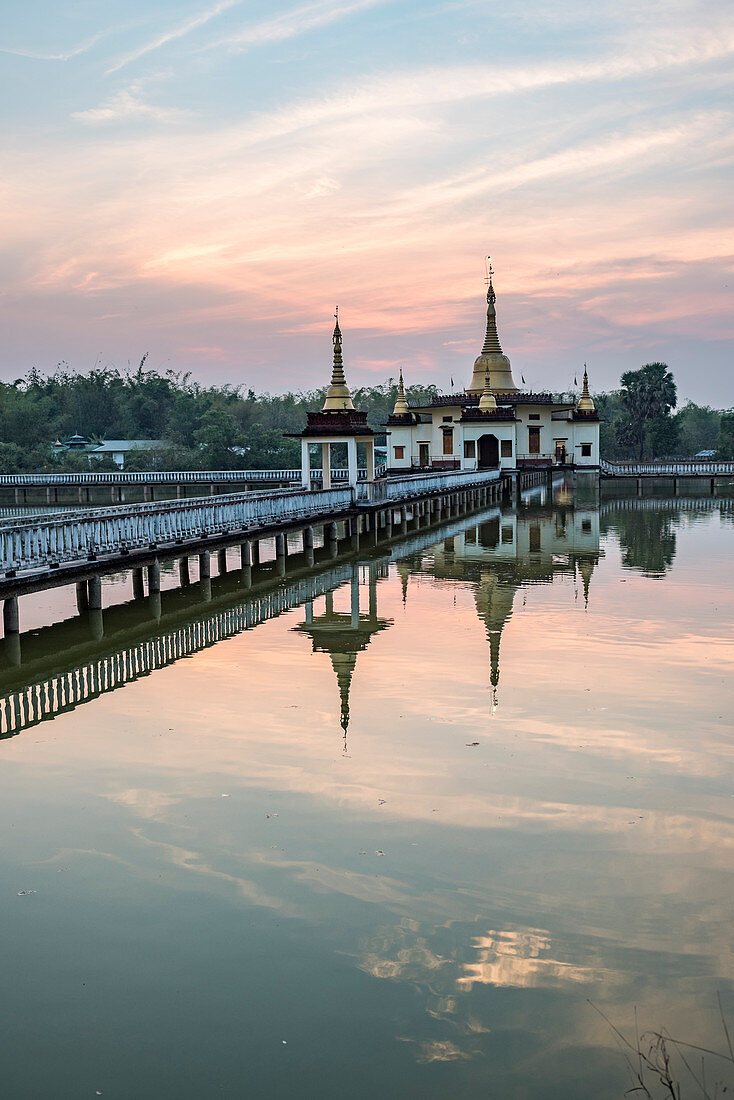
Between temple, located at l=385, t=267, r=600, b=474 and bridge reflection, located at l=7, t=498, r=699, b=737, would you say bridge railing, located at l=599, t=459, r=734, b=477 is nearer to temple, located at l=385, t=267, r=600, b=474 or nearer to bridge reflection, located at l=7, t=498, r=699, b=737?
temple, located at l=385, t=267, r=600, b=474

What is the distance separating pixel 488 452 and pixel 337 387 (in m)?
34.7

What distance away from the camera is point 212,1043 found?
21.0 feet

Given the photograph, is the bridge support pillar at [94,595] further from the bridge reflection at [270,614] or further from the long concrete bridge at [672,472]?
the long concrete bridge at [672,472]

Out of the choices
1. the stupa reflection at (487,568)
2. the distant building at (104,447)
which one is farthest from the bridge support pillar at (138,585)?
the distant building at (104,447)

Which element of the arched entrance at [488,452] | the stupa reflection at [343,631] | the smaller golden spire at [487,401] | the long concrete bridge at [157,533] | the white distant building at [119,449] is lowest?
the stupa reflection at [343,631]

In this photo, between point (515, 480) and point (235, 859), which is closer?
point (235, 859)

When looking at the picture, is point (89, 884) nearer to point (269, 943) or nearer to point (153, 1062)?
point (269, 943)

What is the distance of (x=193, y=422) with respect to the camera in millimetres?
123438

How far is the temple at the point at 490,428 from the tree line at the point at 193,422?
8.33 m

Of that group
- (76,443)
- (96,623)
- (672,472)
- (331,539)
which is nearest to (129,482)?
(672,472)

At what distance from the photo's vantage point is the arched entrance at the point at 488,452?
7031 centimetres

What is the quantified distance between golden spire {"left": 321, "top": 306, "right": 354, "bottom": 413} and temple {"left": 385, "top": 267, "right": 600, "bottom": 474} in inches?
1294

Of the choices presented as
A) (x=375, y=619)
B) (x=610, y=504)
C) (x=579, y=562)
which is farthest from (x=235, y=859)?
(x=610, y=504)

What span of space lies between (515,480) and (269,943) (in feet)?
203
